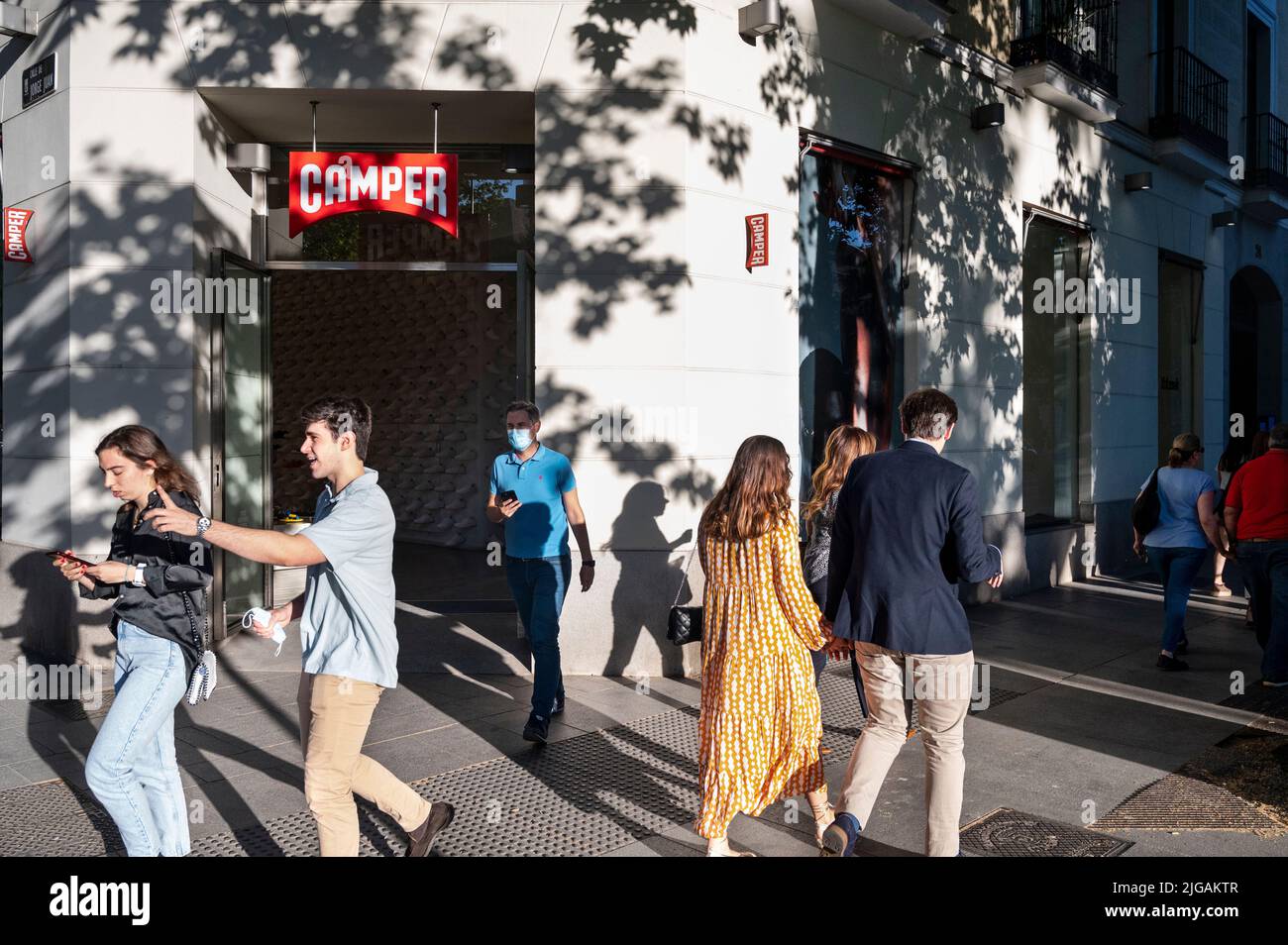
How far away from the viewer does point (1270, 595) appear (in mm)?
7113

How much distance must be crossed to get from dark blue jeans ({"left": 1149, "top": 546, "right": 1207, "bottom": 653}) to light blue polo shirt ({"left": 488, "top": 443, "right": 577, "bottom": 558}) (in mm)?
4676

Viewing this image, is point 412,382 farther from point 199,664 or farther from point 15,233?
point 199,664

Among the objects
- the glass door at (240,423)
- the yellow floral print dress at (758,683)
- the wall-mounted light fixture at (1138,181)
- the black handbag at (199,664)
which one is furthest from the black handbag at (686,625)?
the wall-mounted light fixture at (1138,181)

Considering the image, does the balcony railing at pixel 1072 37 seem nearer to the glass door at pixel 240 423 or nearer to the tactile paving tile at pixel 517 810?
the glass door at pixel 240 423

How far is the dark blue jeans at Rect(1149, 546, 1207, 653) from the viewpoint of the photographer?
24.3 feet

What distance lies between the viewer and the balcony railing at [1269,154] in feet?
53.5

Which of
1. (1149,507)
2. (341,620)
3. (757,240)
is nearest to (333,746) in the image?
(341,620)

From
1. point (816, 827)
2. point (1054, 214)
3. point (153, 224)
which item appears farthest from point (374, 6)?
point (1054, 214)

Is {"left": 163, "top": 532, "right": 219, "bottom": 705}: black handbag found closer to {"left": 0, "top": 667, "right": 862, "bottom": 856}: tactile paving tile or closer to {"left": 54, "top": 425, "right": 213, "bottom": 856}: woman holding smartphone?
{"left": 54, "top": 425, "right": 213, "bottom": 856}: woman holding smartphone

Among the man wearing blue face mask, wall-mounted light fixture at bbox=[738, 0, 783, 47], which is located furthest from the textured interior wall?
the man wearing blue face mask

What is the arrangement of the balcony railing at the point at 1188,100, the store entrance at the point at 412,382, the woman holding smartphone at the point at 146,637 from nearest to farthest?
the woman holding smartphone at the point at 146,637 → the balcony railing at the point at 1188,100 → the store entrance at the point at 412,382

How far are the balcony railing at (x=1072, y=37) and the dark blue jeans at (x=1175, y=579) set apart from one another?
247 inches

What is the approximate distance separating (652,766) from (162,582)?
2804 millimetres

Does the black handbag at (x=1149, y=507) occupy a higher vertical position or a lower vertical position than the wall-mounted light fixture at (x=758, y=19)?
lower
